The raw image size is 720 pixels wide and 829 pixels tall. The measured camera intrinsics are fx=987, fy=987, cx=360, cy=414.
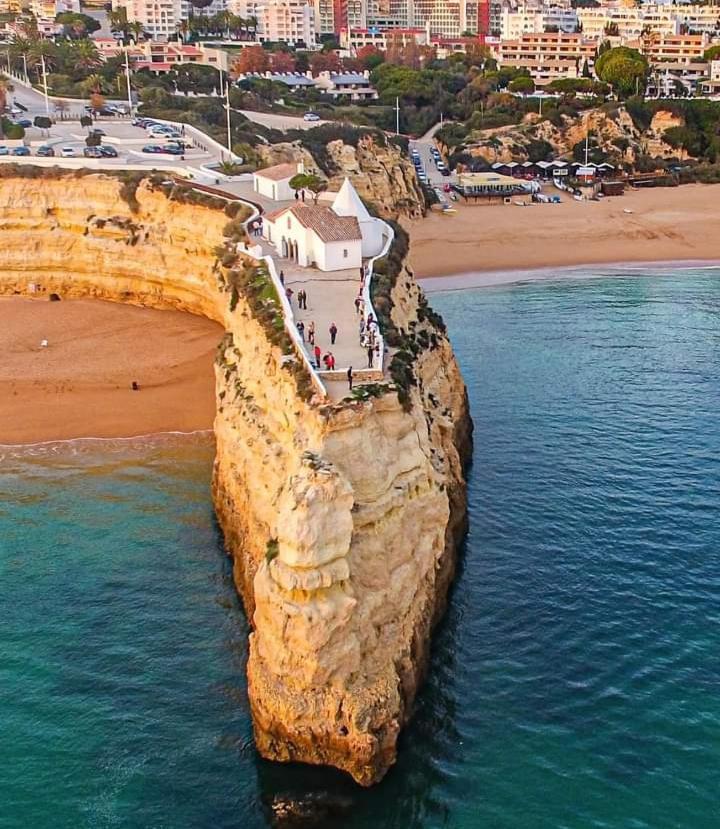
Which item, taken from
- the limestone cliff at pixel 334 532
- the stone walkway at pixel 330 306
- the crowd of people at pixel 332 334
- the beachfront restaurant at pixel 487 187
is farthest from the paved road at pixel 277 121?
the crowd of people at pixel 332 334

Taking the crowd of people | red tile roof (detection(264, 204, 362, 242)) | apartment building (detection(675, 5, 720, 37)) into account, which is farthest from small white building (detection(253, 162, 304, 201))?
apartment building (detection(675, 5, 720, 37))

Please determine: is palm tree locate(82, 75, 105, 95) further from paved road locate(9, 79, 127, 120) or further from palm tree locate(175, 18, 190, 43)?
palm tree locate(175, 18, 190, 43)

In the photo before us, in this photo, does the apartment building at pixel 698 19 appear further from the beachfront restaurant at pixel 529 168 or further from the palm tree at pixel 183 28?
the beachfront restaurant at pixel 529 168

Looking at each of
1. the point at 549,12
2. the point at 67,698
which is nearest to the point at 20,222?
the point at 67,698

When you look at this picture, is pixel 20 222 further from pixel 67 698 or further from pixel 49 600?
pixel 67 698

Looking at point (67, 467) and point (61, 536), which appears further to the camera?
point (67, 467)

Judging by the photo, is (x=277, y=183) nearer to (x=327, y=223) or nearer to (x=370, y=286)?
(x=327, y=223)

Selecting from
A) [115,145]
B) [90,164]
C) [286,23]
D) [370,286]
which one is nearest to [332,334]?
[370,286]
